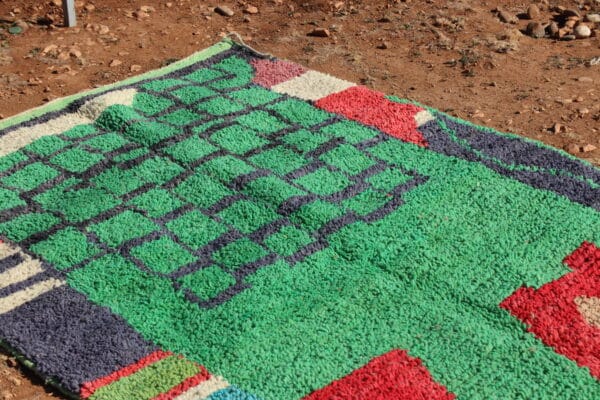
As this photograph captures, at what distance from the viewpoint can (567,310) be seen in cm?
306

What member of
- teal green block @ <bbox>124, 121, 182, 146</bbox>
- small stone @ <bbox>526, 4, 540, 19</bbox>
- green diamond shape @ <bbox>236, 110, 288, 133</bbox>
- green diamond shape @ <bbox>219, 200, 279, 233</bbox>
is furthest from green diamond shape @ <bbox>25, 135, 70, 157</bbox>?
small stone @ <bbox>526, 4, 540, 19</bbox>

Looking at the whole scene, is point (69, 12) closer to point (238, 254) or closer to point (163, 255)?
point (163, 255)

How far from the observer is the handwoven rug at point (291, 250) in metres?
2.85

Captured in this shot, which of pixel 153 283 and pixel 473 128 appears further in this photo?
pixel 473 128

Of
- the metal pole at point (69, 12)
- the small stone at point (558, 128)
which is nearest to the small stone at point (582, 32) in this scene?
the small stone at point (558, 128)

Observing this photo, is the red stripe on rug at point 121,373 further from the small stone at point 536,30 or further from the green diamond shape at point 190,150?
the small stone at point 536,30

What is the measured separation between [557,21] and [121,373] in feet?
13.4

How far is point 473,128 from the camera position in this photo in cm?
423

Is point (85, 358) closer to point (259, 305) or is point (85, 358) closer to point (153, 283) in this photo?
point (153, 283)

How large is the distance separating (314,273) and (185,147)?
117cm

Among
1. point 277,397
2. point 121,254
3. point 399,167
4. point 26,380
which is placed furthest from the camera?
point 399,167

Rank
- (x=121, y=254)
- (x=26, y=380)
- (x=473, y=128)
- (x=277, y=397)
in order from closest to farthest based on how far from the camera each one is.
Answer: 1. (x=277, y=397)
2. (x=26, y=380)
3. (x=121, y=254)
4. (x=473, y=128)

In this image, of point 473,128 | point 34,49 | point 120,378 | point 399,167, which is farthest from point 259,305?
point 34,49

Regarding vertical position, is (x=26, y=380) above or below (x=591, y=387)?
below
